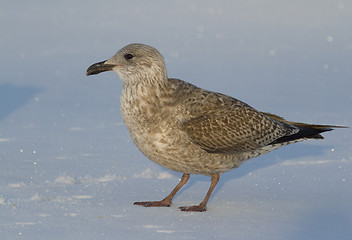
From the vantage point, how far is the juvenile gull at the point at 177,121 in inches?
423

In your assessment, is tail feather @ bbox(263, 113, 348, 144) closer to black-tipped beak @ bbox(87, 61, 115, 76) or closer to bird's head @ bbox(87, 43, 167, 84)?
bird's head @ bbox(87, 43, 167, 84)

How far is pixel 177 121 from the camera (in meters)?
10.8

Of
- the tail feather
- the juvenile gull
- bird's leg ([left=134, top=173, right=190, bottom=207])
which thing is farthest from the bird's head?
the tail feather

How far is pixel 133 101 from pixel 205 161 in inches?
50.9

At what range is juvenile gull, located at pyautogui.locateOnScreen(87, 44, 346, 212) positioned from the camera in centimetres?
1075

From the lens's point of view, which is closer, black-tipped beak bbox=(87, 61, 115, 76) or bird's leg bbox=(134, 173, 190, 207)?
black-tipped beak bbox=(87, 61, 115, 76)

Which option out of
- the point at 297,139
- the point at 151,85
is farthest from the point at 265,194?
the point at 151,85

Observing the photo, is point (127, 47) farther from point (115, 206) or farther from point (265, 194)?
point (265, 194)

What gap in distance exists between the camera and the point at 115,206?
36.7ft

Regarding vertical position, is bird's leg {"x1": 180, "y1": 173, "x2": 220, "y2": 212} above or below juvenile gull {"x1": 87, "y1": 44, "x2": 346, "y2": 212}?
below

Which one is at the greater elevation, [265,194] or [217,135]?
[217,135]

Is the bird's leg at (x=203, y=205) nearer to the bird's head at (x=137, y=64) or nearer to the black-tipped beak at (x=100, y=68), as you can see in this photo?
the bird's head at (x=137, y=64)

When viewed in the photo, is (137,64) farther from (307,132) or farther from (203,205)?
(307,132)

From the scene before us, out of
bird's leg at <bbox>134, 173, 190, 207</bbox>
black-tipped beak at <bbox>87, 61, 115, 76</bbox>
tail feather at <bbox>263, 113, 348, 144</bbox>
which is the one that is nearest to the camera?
black-tipped beak at <bbox>87, 61, 115, 76</bbox>
